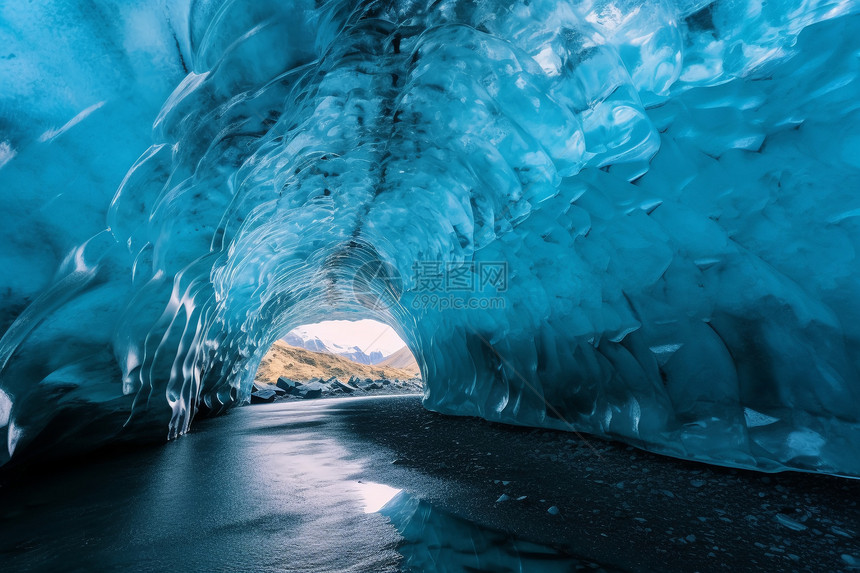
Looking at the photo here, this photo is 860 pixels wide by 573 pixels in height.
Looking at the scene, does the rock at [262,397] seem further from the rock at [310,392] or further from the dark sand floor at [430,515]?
the dark sand floor at [430,515]

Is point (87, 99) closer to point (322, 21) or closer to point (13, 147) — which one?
point (13, 147)

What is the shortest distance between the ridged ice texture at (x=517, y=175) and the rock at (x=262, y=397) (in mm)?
10360

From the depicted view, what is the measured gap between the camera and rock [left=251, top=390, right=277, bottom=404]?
14.7 meters

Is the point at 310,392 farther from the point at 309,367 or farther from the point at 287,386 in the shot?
the point at 309,367

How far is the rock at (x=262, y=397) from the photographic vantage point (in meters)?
14.7

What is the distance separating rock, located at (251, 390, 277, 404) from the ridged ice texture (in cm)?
1036

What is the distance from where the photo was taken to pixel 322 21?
2793 millimetres

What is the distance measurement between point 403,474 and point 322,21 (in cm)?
339

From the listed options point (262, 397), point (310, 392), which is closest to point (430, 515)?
point (262, 397)

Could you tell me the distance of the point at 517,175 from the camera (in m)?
4.03

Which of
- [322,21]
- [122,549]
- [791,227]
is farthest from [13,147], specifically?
[791,227]

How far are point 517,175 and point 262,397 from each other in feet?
45.5

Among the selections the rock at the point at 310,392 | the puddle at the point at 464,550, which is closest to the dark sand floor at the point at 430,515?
the puddle at the point at 464,550

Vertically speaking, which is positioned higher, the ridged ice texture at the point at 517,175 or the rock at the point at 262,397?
the ridged ice texture at the point at 517,175
